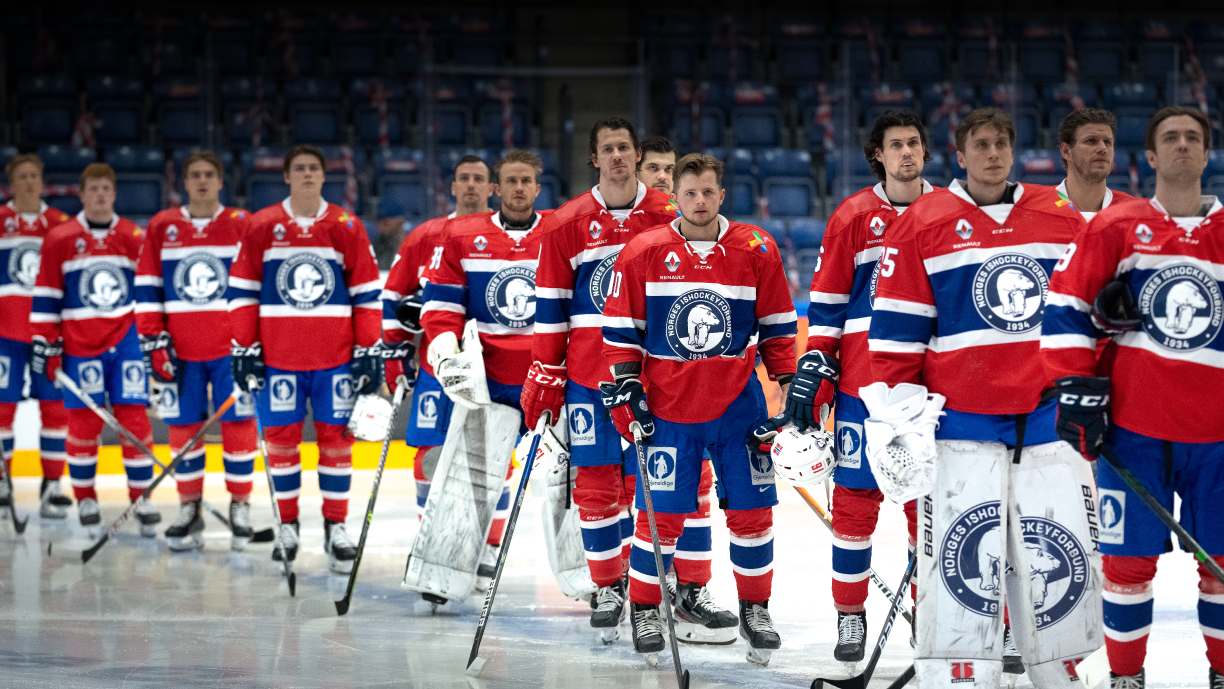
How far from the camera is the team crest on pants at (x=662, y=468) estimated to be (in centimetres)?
347

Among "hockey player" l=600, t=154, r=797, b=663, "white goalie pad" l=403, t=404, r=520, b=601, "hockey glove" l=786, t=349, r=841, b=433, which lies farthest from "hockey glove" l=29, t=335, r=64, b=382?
"hockey glove" l=786, t=349, r=841, b=433

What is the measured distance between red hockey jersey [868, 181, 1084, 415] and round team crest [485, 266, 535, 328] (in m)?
1.72

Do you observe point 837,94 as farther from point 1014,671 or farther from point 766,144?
point 1014,671

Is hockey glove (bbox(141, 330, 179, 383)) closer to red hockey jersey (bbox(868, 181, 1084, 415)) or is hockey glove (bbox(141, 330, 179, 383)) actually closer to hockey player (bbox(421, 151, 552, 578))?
hockey player (bbox(421, 151, 552, 578))

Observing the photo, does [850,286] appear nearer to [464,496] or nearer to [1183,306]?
[1183,306]

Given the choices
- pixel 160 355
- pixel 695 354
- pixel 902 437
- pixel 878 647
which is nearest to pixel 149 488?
pixel 160 355

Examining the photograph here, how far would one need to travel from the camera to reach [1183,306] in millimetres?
2650

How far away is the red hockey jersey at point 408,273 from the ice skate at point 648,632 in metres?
1.54

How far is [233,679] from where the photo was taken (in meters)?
3.51

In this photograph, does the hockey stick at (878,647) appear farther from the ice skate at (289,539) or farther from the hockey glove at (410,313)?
the ice skate at (289,539)

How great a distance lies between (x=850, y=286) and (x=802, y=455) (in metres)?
0.55

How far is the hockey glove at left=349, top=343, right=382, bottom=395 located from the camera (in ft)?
15.9

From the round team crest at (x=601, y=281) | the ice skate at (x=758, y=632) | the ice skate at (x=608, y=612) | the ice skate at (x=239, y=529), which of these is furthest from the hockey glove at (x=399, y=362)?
the ice skate at (x=758, y=632)

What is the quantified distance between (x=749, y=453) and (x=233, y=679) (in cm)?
163
